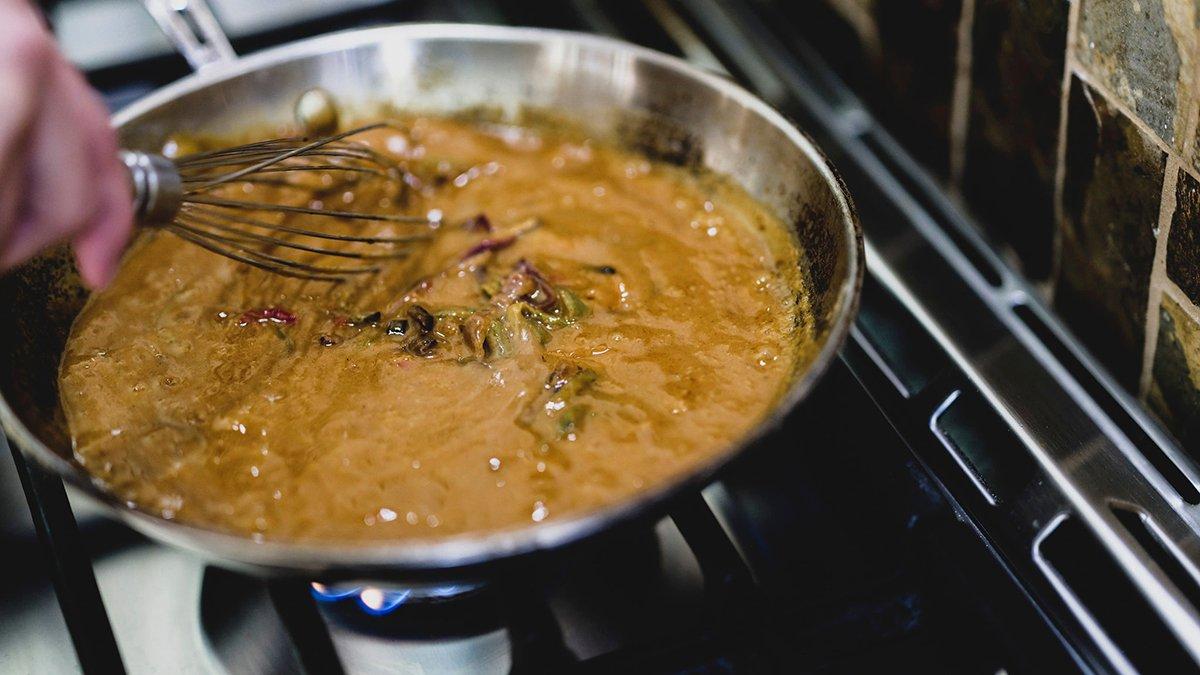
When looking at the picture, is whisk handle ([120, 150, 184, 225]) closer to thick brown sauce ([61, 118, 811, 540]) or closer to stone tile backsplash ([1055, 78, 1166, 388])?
thick brown sauce ([61, 118, 811, 540])

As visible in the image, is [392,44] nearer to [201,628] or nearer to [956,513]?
[201,628]

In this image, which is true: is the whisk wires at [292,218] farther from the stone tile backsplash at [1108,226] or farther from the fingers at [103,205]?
the stone tile backsplash at [1108,226]

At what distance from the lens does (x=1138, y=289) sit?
0.93 metres

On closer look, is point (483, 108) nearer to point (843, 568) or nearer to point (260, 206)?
point (260, 206)

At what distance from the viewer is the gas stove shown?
77 centimetres

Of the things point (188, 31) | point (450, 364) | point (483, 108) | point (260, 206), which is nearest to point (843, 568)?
point (450, 364)

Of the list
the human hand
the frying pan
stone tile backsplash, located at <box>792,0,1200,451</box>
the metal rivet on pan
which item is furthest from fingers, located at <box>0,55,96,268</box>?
stone tile backsplash, located at <box>792,0,1200,451</box>

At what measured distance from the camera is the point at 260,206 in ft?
3.13

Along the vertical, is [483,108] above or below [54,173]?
above

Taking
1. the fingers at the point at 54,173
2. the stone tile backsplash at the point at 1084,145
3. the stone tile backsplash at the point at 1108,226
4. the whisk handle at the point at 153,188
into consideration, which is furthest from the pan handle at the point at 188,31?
the stone tile backsplash at the point at 1108,226

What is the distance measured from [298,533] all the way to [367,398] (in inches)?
6.3

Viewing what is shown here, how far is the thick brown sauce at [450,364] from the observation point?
0.83 metres

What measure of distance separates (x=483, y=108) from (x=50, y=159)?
698 millimetres

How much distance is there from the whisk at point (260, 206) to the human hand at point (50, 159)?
6 cm
